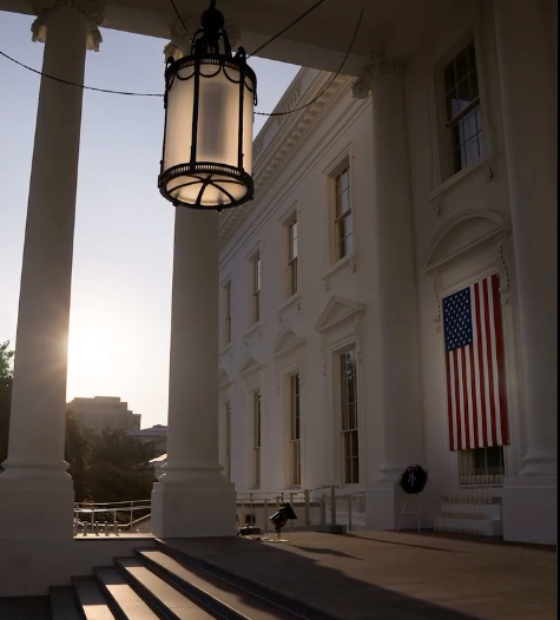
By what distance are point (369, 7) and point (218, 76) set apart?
9.48 metres

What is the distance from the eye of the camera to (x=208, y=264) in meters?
11.3

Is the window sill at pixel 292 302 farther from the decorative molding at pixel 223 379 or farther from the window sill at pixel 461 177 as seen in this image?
the window sill at pixel 461 177

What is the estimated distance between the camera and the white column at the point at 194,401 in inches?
407

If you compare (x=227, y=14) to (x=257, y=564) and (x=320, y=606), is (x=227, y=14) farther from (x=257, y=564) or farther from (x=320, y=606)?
(x=320, y=606)

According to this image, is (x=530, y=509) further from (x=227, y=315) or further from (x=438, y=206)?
(x=227, y=315)

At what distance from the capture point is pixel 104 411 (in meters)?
125

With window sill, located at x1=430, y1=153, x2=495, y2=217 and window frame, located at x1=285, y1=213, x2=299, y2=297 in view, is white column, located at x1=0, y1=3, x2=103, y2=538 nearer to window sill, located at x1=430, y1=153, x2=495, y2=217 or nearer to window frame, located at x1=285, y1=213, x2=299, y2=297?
window sill, located at x1=430, y1=153, x2=495, y2=217

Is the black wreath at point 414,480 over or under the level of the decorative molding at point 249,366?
under

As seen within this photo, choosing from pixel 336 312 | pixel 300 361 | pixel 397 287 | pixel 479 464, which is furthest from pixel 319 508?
pixel 397 287

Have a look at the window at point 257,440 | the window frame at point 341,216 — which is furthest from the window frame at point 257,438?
the window frame at point 341,216

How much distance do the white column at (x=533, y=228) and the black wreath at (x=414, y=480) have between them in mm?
2604

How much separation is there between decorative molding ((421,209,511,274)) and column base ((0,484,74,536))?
7.02m

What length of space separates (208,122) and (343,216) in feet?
40.1

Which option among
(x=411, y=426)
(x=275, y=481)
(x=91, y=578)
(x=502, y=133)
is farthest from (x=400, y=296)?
→ (x=275, y=481)
